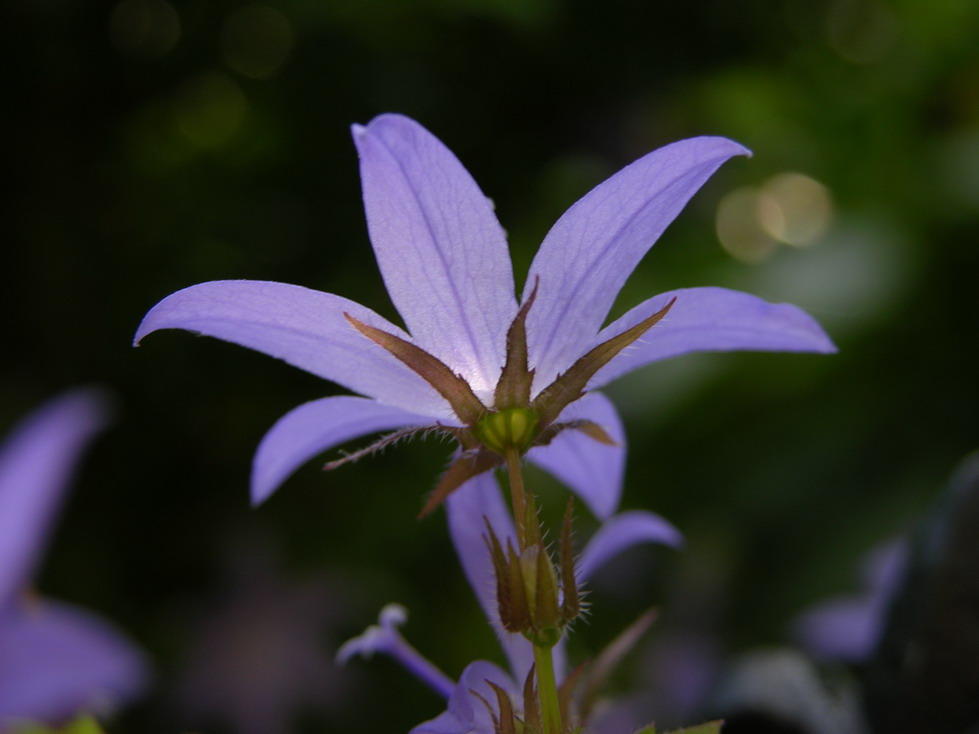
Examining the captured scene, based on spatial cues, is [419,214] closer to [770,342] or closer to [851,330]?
[770,342]

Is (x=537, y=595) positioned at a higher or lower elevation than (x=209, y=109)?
lower

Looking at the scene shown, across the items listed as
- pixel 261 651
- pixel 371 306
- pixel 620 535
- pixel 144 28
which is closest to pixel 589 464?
pixel 620 535

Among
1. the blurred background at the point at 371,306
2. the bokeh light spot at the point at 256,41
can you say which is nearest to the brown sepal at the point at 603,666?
the blurred background at the point at 371,306

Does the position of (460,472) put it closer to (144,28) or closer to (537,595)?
(537,595)

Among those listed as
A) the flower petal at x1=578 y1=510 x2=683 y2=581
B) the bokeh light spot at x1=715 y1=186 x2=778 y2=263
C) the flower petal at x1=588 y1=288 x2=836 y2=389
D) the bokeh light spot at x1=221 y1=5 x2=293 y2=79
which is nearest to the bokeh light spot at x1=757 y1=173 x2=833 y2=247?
the bokeh light spot at x1=715 y1=186 x2=778 y2=263

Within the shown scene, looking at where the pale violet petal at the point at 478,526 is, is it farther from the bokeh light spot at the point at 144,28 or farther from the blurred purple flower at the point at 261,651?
the bokeh light spot at the point at 144,28

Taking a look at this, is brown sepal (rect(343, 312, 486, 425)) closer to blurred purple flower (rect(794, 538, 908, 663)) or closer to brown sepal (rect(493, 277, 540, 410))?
brown sepal (rect(493, 277, 540, 410))
